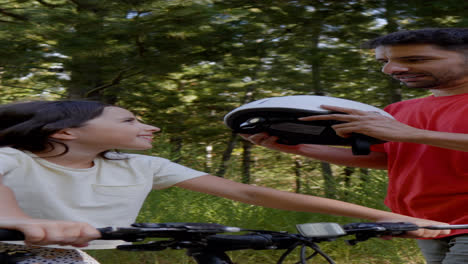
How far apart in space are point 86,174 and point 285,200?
0.72 meters

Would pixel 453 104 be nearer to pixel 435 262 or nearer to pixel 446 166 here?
pixel 446 166

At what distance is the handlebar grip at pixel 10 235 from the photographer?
1.08 metres

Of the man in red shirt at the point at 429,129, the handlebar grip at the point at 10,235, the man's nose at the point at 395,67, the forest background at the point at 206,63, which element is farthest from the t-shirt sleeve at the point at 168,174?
the forest background at the point at 206,63

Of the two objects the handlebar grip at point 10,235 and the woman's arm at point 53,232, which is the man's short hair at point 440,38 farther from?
the handlebar grip at point 10,235

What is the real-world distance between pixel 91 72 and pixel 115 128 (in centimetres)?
301

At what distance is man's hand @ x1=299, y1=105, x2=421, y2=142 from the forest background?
2.45m

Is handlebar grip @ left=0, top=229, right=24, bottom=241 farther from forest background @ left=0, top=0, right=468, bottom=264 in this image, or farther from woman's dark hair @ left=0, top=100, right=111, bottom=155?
forest background @ left=0, top=0, right=468, bottom=264

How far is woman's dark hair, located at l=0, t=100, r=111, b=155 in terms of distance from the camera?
1.81m

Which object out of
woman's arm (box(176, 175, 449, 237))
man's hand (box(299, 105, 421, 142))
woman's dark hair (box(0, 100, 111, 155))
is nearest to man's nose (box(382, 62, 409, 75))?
man's hand (box(299, 105, 421, 142))

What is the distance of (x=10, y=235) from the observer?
1092 millimetres

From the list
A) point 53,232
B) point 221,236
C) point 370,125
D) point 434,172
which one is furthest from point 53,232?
point 434,172

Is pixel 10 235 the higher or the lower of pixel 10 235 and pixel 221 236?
the higher

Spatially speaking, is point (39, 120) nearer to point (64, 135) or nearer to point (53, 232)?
point (64, 135)

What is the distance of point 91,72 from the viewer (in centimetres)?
470
